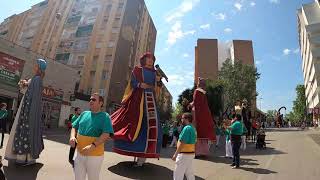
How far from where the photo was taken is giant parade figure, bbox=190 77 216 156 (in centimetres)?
1049

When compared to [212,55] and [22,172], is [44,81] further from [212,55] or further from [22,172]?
[212,55]

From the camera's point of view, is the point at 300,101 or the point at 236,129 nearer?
the point at 236,129

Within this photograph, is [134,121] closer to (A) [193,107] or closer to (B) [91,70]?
(A) [193,107]

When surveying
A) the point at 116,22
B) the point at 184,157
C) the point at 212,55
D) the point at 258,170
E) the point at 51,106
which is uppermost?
the point at 212,55

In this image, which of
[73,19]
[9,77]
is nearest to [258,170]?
[9,77]

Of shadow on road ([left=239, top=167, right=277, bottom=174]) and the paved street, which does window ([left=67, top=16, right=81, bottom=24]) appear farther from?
shadow on road ([left=239, top=167, right=277, bottom=174])

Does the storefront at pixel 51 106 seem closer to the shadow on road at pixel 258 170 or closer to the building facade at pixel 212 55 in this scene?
the shadow on road at pixel 258 170

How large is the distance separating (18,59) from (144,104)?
2426 cm

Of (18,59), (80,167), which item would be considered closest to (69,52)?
(18,59)

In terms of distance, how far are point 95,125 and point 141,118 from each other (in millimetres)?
3146

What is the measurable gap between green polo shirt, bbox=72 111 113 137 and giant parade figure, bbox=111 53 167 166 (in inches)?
111

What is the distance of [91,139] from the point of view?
4.40m

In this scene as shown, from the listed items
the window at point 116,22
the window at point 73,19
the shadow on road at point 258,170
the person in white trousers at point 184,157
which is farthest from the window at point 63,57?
the person in white trousers at point 184,157

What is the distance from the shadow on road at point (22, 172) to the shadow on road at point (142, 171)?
1618 mm
